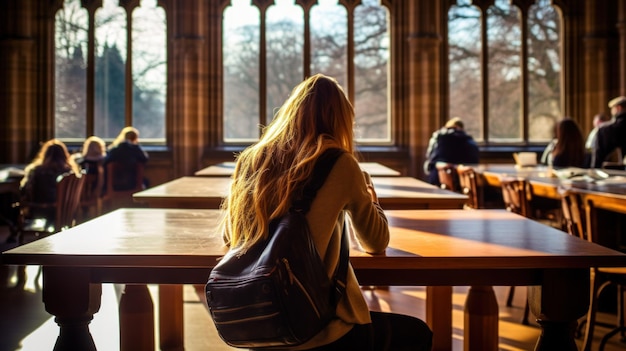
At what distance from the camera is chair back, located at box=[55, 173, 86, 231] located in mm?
5527

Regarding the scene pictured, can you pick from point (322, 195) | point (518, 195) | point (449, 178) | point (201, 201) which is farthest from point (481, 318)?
point (449, 178)

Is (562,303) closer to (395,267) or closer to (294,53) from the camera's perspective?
(395,267)

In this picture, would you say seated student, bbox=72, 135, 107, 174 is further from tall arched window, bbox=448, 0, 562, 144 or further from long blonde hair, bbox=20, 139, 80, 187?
tall arched window, bbox=448, 0, 562, 144

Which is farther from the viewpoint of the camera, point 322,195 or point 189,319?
point 189,319

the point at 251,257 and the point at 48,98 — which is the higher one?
the point at 48,98

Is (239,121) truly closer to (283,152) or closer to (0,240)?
(0,240)

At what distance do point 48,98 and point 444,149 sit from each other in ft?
21.7

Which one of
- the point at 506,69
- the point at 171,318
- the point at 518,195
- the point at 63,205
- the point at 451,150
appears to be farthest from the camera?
the point at 506,69

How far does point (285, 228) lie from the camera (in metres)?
1.70

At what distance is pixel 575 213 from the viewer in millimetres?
3688

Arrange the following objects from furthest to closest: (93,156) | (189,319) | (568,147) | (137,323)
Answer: (93,156) < (568,147) < (189,319) < (137,323)

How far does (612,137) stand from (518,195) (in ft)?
11.3

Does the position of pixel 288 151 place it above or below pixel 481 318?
above

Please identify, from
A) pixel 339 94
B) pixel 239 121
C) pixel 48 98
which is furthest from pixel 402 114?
pixel 339 94
